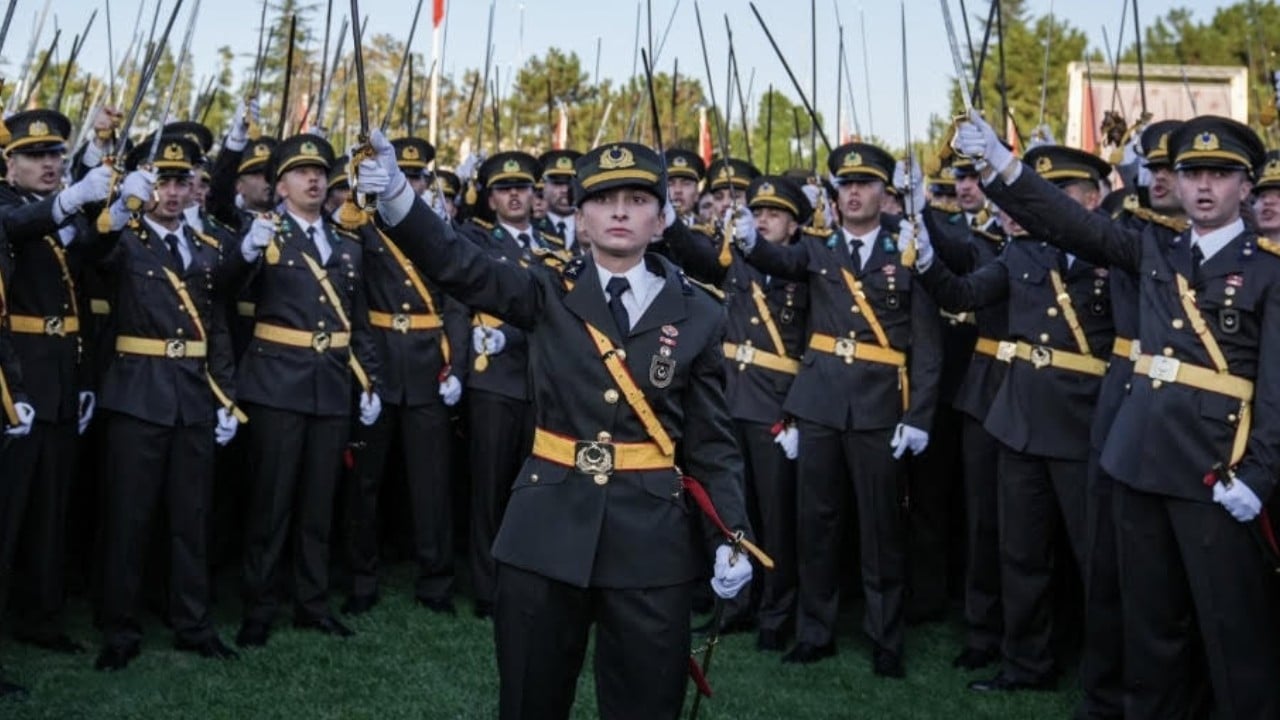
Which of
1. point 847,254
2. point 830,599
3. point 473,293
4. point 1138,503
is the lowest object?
point 830,599

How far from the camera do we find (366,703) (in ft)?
20.8

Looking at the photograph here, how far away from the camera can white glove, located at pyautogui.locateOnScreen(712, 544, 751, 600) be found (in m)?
4.20

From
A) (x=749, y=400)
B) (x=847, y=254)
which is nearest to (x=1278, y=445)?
(x=847, y=254)

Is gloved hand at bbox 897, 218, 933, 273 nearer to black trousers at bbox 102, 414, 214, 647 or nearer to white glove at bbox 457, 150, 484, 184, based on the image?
white glove at bbox 457, 150, 484, 184

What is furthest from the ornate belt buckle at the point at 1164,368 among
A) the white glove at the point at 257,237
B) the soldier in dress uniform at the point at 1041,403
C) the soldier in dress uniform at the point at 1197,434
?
the white glove at the point at 257,237

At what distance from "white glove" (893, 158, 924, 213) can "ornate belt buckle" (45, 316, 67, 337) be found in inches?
167

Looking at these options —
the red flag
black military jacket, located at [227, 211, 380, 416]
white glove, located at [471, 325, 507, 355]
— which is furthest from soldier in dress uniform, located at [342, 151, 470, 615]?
the red flag

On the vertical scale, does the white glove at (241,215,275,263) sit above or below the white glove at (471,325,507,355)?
above

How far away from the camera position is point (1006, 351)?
7.12 meters

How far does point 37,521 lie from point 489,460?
253 centimetres

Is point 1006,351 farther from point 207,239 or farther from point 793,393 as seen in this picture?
point 207,239

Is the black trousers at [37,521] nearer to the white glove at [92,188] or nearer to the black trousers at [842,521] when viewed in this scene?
the white glove at [92,188]

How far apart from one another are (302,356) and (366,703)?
2.07 m

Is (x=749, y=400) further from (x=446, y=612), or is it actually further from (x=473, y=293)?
(x=473, y=293)
